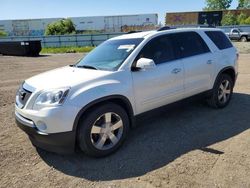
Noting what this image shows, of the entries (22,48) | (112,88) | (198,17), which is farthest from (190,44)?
(198,17)

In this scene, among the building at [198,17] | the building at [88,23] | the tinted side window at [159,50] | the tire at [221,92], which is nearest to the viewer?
the tinted side window at [159,50]

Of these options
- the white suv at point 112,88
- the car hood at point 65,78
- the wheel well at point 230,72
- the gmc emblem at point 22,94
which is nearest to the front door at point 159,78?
the white suv at point 112,88

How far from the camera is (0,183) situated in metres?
3.48

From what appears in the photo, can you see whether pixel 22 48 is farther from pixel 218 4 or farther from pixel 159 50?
pixel 218 4

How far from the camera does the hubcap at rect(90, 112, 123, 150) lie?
3912 millimetres

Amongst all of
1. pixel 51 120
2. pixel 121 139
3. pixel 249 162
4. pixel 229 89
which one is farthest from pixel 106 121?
pixel 229 89

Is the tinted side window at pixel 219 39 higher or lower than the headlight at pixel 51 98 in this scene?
higher

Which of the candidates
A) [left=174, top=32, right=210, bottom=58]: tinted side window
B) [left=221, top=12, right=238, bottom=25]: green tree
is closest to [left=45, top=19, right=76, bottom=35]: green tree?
[left=221, top=12, right=238, bottom=25]: green tree

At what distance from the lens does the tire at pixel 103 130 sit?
3.75 m

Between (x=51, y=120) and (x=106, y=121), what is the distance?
810mm

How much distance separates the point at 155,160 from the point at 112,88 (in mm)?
1200

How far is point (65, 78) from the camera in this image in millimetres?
4012

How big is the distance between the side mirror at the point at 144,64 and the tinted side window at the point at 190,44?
43.8 inches

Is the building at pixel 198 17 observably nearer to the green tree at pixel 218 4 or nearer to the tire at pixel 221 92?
the green tree at pixel 218 4
